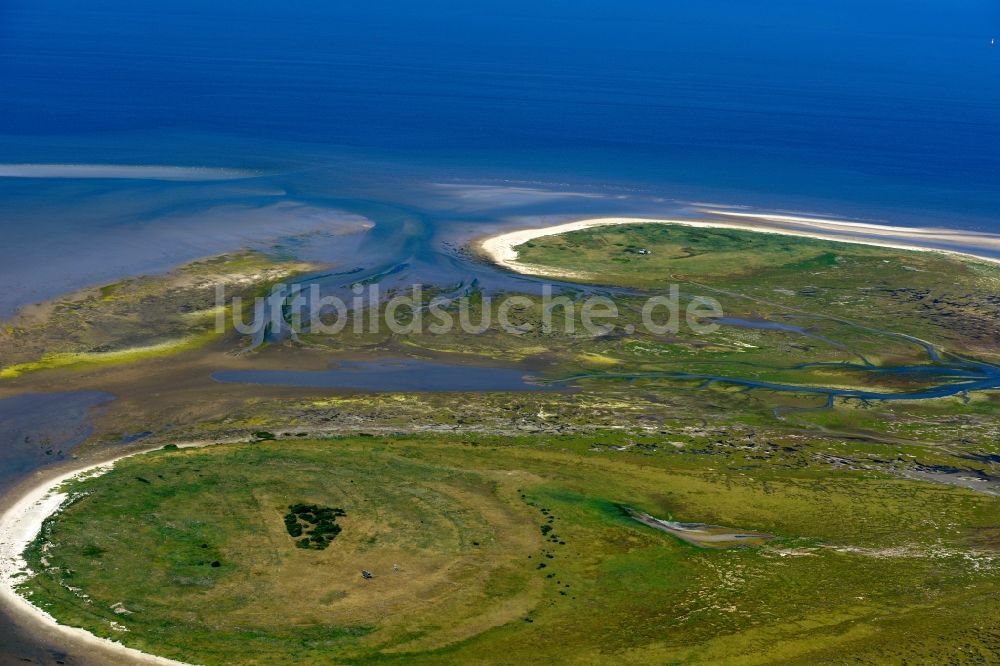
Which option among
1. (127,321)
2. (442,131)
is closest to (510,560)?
(127,321)

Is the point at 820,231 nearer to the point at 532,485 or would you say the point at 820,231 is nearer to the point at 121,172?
the point at 532,485

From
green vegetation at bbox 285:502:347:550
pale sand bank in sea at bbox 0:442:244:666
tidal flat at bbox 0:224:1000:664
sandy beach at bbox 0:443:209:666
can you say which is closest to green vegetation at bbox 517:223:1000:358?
tidal flat at bbox 0:224:1000:664

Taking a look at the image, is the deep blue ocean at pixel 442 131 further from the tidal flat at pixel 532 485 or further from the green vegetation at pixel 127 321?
the tidal flat at pixel 532 485

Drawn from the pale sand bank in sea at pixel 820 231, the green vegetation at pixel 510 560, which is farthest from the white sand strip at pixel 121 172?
the green vegetation at pixel 510 560

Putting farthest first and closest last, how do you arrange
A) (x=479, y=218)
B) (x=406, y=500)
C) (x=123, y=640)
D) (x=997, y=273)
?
(x=479, y=218) < (x=997, y=273) < (x=406, y=500) < (x=123, y=640)

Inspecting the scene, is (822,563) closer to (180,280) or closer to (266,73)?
(180,280)

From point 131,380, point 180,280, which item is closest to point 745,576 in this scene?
point 131,380
